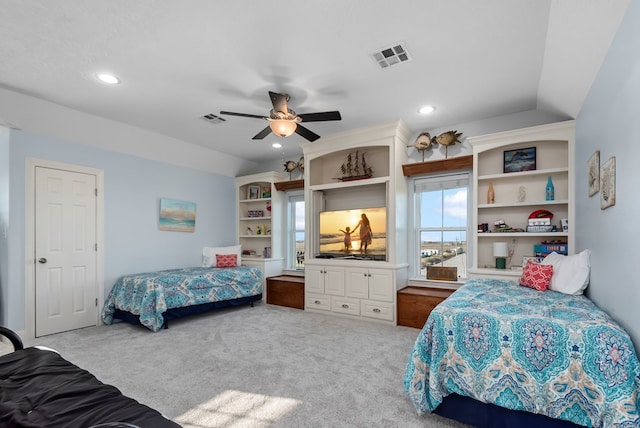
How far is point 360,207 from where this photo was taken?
5004 mm

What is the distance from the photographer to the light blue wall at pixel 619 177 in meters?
1.72

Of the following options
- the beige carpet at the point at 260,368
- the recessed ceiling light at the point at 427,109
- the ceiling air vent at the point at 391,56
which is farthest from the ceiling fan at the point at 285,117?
the beige carpet at the point at 260,368

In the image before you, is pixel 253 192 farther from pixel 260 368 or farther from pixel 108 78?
pixel 260 368

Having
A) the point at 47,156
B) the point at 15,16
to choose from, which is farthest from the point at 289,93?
the point at 47,156

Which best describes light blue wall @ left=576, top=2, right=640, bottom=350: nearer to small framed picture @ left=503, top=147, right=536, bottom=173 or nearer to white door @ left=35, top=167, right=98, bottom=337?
small framed picture @ left=503, top=147, right=536, bottom=173

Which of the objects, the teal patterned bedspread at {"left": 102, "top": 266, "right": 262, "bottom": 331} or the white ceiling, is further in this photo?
the teal patterned bedspread at {"left": 102, "top": 266, "right": 262, "bottom": 331}

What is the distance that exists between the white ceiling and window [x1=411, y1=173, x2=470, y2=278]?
40.1 inches

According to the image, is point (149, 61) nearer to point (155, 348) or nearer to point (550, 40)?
point (155, 348)

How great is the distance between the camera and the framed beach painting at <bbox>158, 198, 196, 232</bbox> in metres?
4.99

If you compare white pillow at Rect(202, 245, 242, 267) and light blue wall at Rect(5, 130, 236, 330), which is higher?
light blue wall at Rect(5, 130, 236, 330)

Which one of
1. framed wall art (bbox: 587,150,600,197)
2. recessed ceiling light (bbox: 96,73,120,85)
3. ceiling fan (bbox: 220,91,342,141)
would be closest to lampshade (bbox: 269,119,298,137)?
ceiling fan (bbox: 220,91,342,141)

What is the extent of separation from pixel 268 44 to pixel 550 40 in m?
2.12

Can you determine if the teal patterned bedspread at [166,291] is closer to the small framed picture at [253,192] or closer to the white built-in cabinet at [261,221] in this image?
the white built-in cabinet at [261,221]

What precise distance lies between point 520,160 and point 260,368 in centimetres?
373
